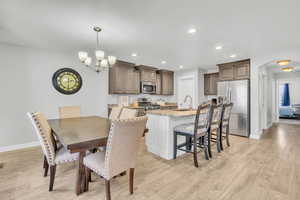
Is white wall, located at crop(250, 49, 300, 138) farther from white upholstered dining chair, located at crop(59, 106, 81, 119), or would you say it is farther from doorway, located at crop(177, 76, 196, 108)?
white upholstered dining chair, located at crop(59, 106, 81, 119)

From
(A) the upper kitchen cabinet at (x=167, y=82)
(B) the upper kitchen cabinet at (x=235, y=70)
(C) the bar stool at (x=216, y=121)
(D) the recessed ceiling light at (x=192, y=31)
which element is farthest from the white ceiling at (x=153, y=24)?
(A) the upper kitchen cabinet at (x=167, y=82)

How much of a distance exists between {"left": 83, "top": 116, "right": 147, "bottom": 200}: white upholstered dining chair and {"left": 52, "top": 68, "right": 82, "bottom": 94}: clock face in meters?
2.86

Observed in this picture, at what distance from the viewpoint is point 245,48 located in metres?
3.47

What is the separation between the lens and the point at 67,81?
3887 mm

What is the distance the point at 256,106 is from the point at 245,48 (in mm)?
1776

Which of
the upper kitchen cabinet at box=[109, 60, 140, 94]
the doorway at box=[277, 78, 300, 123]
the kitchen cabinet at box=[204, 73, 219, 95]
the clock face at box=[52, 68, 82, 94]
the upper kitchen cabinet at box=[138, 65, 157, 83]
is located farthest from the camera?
the doorway at box=[277, 78, 300, 123]

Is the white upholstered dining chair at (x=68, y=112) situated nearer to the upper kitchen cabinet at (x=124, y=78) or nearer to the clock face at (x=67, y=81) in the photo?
the clock face at (x=67, y=81)

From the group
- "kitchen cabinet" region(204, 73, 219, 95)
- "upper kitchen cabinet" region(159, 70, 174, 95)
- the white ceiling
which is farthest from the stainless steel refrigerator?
"upper kitchen cabinet" region(159, 70, 174, 95)

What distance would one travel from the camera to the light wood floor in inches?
69.0

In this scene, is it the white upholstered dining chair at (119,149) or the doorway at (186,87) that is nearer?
the white upholstered dining chair at (119,149)

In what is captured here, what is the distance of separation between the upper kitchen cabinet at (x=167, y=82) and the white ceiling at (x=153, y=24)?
291 cm

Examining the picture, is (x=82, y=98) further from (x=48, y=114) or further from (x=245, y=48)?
(x=245, y=48)

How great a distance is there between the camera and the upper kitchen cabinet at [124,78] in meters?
4.63

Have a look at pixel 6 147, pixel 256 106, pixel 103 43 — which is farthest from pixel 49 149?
pixel 256 106
